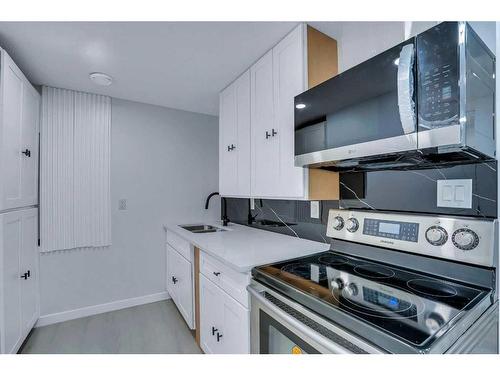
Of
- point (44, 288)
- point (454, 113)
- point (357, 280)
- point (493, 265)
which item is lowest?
point (44, 288)

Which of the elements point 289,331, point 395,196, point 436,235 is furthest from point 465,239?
point 289,331

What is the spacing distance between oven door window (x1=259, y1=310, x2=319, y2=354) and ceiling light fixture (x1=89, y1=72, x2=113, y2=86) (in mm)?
2052

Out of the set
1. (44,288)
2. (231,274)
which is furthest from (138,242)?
(231,274)

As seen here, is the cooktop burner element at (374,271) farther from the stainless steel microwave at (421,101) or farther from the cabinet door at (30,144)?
the cabinet door at (30,144)

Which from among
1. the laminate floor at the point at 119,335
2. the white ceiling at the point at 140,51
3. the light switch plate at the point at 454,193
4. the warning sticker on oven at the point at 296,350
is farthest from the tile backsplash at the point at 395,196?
the laminate floor at the point at 119,335

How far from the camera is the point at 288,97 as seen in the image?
147cm

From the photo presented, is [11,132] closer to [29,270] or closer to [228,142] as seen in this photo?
[29,270]

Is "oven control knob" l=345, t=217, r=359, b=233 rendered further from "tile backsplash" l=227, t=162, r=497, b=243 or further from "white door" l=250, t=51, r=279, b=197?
"white door" l=250, t=51, r=279, b=197

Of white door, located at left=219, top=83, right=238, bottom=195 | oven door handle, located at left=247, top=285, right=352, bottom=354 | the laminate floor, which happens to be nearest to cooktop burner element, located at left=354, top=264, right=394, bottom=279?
oven door handle, located at left=247, top=285, right=352, bottom=354

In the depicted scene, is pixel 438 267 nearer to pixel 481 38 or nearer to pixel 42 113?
pixel 481 38

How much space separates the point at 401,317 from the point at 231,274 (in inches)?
32.3

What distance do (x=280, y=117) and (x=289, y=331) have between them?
44.8 inches

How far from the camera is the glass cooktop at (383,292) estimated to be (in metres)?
0.68

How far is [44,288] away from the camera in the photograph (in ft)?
7.34
